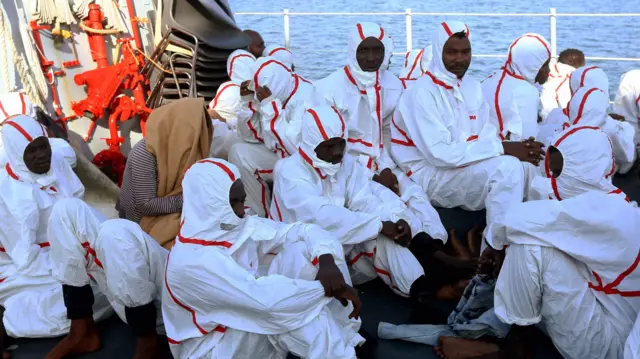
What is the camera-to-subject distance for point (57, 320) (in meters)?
3.37

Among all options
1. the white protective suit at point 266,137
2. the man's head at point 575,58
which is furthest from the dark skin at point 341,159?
Answer: the man's head at point 575,58

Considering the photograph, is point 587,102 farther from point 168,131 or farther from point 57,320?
point 57,320

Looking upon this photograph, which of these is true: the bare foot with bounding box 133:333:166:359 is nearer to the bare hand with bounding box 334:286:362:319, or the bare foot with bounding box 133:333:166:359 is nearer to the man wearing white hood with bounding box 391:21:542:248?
the bare hand with bounding box 334:286:362:319

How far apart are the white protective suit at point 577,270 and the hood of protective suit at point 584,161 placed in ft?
0.42

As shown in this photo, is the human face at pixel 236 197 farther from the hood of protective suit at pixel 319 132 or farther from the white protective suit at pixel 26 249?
the white protective suit at pixel 26 249

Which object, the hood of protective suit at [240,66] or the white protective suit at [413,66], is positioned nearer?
the hood of protective suit at [240,66]

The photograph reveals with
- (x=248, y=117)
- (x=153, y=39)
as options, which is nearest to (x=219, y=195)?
(x=248, y=117)

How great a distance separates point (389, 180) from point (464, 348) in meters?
1.33

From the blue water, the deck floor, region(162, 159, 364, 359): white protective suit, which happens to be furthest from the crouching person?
the blue water

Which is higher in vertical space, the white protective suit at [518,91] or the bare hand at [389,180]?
the white protective suit at [518,91]

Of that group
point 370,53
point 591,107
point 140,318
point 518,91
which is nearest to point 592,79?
point 591,107

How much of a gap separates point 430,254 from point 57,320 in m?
1.83

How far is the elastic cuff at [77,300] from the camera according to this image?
3203 mm

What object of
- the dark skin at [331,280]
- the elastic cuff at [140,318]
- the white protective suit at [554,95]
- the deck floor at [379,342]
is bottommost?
the deck floor at [379,342]
